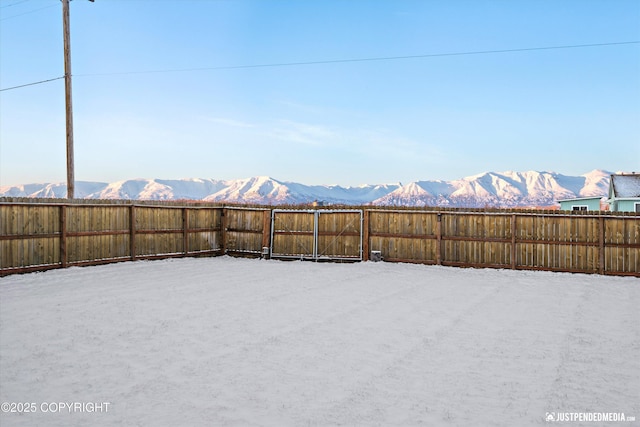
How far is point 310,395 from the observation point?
14.8ft

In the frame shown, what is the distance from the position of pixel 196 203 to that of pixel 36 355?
39.9 ft

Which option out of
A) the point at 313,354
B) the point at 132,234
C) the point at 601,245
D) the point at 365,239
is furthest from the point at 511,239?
the point at 132,234

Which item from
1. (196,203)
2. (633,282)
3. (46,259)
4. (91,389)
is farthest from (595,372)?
(196,203)

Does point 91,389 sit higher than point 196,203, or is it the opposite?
point 196,203

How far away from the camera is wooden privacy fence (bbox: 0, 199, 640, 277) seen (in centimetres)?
1338

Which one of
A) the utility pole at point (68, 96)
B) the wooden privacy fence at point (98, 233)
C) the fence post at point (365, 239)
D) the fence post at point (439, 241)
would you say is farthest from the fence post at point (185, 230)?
the fence post at point (439, 241)

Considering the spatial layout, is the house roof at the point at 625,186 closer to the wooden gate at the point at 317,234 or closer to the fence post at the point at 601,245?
the fence post at the point at 601,245

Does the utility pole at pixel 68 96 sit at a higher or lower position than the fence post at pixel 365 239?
higher

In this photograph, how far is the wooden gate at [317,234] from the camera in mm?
16359

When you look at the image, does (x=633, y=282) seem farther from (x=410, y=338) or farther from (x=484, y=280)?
(x=410, y=338)
